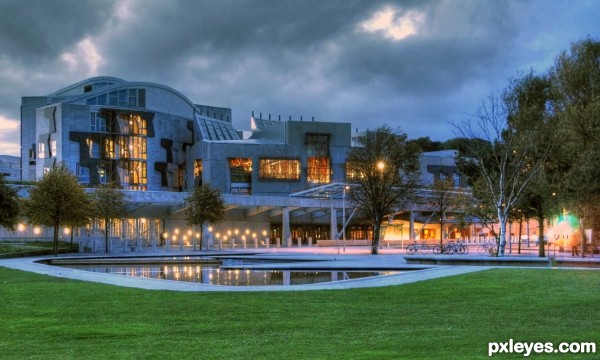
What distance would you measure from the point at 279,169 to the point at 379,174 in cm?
4009

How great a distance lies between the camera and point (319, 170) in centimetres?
8238

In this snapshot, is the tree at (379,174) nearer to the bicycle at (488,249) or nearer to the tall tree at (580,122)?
the bicycle at (488,249)

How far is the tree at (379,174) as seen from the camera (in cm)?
4103

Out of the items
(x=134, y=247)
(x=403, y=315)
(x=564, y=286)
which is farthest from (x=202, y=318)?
(x=134, y=247)

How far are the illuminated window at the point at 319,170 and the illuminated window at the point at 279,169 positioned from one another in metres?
1.75

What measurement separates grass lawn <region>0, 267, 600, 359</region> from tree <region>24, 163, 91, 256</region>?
23100 millimetres

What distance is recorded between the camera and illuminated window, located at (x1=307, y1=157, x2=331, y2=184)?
3221 inches

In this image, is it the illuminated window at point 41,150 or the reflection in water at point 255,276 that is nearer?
the reflection in water at point 255,276

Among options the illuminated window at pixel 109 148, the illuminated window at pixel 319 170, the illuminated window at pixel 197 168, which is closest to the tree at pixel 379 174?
the illuminated window at pixel 319 170

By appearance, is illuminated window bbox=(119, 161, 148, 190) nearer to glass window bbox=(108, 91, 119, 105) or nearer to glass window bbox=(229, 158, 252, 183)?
glass window bbox=(108, 91, 119, 105)

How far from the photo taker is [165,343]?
8.80 meters

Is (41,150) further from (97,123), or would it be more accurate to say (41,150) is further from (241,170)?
(241,170)

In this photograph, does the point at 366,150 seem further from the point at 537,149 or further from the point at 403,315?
the point at 403,315

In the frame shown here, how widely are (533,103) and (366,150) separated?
10.3 m
